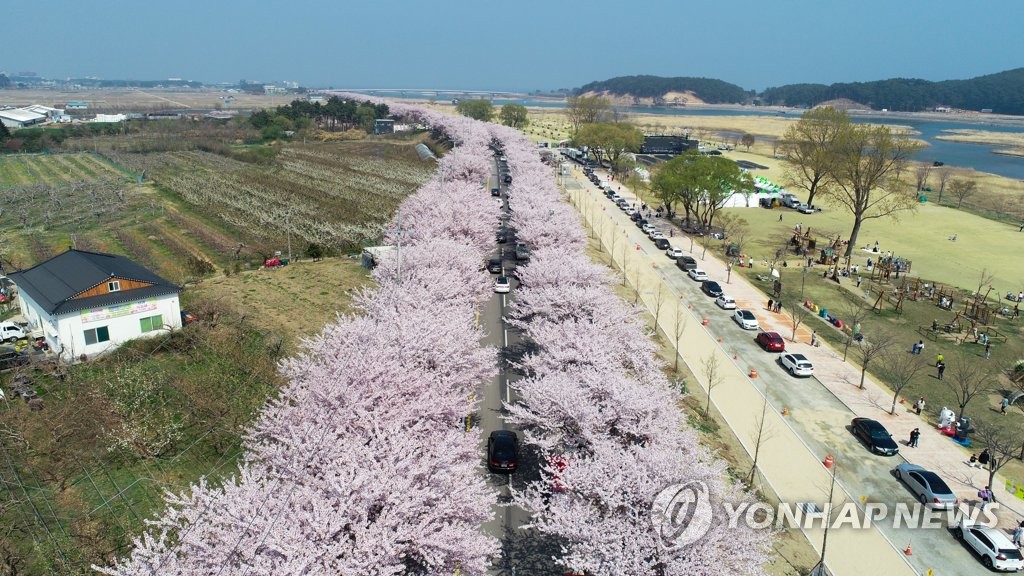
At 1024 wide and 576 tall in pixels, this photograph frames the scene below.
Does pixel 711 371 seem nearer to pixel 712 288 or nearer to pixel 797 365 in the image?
pixel 797 365

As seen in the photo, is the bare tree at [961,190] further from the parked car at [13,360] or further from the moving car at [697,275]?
the parked car at [13,360]

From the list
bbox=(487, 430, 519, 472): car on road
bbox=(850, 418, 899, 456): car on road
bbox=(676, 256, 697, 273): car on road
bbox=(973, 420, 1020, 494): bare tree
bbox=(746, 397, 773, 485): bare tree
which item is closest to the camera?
bbox=(487, 430, 519, 472): car on road

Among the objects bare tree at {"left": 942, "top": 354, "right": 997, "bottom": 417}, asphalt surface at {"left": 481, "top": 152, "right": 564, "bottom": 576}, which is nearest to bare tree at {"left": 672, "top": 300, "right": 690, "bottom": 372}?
asphalt surface at {"left": 481, "top": 152, "right": 564, "bottom": 576}

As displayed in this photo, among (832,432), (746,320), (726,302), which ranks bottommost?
(832,432)

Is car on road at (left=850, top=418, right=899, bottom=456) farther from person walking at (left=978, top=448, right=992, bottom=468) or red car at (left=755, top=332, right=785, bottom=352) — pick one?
red car at (left=755, top=332, right=785, bottom=352)

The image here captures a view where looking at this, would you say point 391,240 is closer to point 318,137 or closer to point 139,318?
point 139,318

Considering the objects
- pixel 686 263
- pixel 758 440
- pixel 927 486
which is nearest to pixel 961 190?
pixel 686 263

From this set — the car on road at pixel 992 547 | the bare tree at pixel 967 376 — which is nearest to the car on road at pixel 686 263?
the bare tree at pixel 967 376
